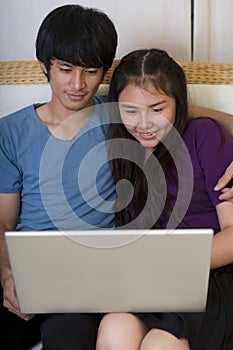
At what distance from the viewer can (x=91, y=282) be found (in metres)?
1.04

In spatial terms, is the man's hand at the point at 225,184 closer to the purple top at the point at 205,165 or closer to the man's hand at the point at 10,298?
the purple top at the point at 205,165

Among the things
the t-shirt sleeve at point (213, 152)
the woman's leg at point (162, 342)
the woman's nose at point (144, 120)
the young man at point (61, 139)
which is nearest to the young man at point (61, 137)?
the young man at point (61, 139)

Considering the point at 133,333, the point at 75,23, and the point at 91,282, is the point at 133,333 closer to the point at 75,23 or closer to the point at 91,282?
the point at 91,282

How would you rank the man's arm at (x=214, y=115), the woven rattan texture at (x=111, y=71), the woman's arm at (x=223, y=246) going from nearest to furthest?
the woman's arm at (x=223, y=246) < the man's arm at (x=214, y=115) < the woven rattan texture at (x=111, y=71)

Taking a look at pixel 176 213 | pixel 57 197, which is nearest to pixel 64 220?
pixel 57 197

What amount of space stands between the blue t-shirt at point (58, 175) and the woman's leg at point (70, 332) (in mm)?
274

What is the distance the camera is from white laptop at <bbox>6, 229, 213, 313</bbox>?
98 cm

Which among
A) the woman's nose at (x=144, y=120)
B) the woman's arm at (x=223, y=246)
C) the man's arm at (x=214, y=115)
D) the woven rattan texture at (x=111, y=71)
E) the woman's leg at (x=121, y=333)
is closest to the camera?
the woman's leg at (x=121, y=333)

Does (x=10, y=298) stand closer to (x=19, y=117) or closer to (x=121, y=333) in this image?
(x=121, y=333)

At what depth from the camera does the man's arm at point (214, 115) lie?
1425 mm

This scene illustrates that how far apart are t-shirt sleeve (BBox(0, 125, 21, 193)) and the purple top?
1.16 feet

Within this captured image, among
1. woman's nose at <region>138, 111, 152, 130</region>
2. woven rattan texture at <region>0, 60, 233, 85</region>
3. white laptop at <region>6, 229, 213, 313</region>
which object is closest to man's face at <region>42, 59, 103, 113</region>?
woman's nose at <region>138, 111, 152, 130</region>

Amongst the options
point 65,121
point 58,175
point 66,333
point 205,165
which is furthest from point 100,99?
point 66,333

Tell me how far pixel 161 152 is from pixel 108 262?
43 centimetres
